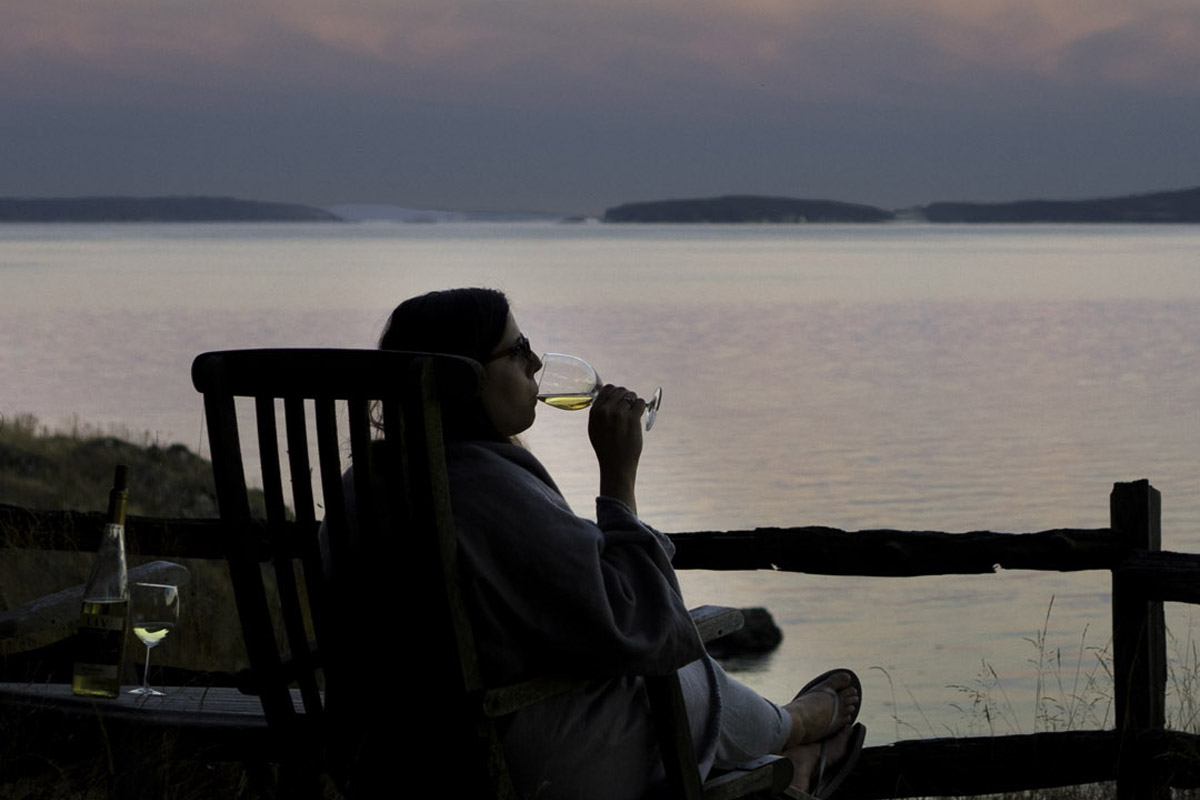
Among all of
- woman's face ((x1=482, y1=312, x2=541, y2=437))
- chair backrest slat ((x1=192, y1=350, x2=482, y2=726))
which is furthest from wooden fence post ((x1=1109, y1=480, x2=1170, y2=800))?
chair backrest slat ((x1=192, y1=350, x2=482, y2=726))

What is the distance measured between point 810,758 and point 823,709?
0.39 ft

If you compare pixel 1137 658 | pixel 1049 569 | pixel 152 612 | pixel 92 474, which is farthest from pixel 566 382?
pixel 92 474

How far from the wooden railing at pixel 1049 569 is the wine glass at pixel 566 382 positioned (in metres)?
1.69

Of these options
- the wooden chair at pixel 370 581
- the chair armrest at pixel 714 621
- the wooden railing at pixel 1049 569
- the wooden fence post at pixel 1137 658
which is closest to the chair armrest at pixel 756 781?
the wooden chair at pixel 370 581

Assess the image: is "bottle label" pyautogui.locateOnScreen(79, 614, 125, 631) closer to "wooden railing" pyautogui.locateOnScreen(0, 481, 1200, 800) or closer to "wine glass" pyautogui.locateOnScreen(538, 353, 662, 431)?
"wine glass" pyautogui.locateOnScreen(538, 353, 662, 431)

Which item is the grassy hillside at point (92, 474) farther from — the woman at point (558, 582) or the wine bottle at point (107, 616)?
the woman at point (558, 582)

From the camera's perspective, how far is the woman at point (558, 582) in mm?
3033

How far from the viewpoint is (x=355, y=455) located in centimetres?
297

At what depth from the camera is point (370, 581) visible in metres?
3.09

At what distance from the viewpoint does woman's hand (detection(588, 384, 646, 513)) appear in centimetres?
326

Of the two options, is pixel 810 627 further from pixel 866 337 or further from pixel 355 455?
pixel 866 337

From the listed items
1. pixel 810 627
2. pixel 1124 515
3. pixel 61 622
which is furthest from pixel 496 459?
pixel 810 627

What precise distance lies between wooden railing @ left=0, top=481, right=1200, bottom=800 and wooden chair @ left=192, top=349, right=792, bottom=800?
187 cm

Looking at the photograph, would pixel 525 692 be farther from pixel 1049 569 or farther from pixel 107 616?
pixel 1049 569
